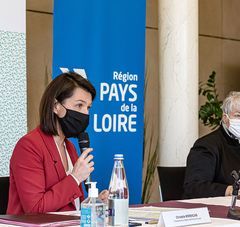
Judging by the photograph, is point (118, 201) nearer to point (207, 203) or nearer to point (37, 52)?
point (207, 203)

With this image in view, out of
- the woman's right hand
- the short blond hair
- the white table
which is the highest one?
the short blond hair

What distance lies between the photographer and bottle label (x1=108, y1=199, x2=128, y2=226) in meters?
2.05

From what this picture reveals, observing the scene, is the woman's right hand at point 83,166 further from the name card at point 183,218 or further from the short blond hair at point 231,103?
the short blond hair at point 231,103

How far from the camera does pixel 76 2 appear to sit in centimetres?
409

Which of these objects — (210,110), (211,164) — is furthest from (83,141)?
(210,110)

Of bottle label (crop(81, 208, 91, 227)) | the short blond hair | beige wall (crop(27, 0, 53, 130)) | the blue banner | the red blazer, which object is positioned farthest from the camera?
beige wall (crop(27, 0, 53, 130))

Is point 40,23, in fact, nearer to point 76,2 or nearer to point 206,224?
point 76,2

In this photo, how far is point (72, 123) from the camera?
284 centimetres

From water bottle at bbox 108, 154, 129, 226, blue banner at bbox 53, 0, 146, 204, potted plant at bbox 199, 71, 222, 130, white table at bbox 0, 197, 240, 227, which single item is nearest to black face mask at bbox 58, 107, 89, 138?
white table at bbox 0, 197, 240, 227

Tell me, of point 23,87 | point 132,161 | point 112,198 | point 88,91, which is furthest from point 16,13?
point 112,198

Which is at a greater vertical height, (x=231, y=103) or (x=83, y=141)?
(x=231, y=103)

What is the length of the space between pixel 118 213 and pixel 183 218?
215 mm

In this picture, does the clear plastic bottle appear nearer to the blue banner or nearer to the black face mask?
the black face mask

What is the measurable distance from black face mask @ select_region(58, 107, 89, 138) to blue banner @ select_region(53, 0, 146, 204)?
110 centimetres
